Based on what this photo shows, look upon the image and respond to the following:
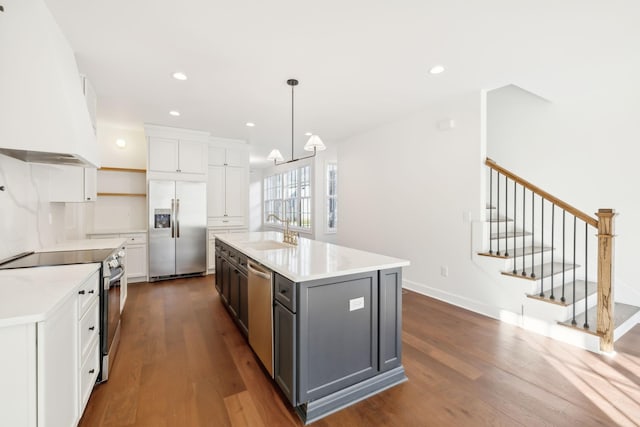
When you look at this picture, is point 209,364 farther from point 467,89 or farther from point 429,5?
point 467,89

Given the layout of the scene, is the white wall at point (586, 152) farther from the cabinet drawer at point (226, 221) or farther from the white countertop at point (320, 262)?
the cabinet drawer at point (226, 221)

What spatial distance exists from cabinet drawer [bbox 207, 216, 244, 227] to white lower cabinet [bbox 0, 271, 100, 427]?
12.8 ft

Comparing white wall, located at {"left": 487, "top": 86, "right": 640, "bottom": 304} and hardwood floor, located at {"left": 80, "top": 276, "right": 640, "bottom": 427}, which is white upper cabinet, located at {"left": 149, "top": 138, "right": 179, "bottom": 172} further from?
white wall, located at {"left": 487, "top": 86, "right": 640, "bottom": 304}

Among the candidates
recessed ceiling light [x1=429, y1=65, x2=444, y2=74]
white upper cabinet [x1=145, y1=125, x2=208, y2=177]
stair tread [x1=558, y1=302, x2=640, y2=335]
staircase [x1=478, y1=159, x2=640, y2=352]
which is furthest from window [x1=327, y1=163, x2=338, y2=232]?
stair tread [x1=558, y1=302, x2=640, y2=335]

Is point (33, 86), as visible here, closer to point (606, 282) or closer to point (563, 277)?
point (606, 282)

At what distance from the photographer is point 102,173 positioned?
480 cm

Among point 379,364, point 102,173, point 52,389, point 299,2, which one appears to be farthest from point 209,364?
point 102,173

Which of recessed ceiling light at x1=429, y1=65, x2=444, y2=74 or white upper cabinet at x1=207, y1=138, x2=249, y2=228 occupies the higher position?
recessed ceiling light at x1=429, y1=65, x2=444, y2=74

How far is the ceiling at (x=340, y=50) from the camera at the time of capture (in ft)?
6.61

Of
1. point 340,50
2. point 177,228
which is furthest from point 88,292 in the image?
point 177,228

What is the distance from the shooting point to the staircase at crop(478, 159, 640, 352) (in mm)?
2479

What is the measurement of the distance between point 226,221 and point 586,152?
5.78m

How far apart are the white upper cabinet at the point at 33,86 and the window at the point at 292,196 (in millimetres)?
5126

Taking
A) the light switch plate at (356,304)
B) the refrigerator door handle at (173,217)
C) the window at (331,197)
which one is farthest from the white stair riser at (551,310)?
the refrigerator door handle at (173,217)
